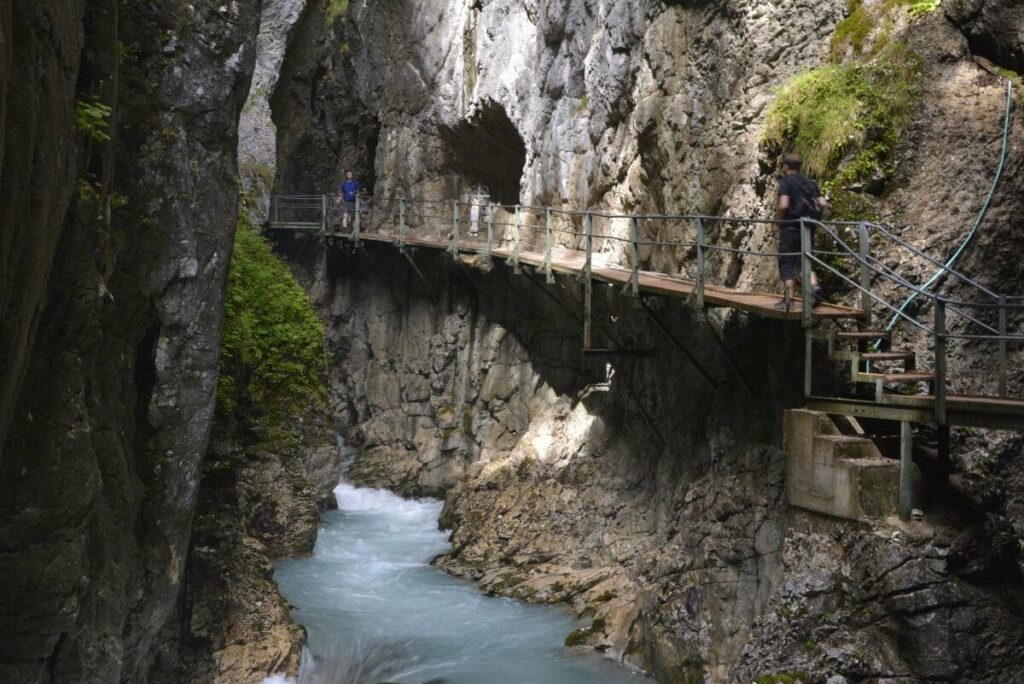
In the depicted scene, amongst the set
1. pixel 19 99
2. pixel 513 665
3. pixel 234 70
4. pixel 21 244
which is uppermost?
pixel 234 70

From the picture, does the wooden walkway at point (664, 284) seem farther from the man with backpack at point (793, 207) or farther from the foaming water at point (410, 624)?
the foaming water at point (410, 624)

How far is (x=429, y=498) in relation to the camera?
20422 mm

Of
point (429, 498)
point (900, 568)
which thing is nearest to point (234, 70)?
point (900, 568)

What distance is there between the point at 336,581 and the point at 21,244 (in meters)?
10.4

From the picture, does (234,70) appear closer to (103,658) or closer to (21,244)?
(21,244)

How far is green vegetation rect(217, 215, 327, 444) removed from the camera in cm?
1386

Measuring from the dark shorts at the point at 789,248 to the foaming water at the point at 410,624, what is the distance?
4.81 meters

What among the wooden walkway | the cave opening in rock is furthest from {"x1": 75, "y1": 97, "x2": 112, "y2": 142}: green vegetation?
the cave opening in rock

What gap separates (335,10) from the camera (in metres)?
25.5

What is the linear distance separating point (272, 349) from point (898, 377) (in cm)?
989

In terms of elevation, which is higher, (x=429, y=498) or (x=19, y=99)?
(x=19, y=99)

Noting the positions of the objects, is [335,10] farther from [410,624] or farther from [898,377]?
[898,377]

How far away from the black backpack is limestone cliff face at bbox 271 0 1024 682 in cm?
88

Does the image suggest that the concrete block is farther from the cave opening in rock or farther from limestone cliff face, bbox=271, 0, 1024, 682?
the cave opening in rock
